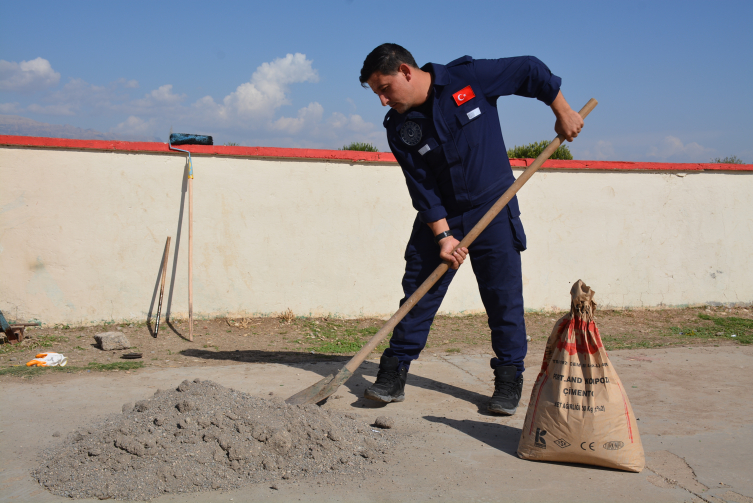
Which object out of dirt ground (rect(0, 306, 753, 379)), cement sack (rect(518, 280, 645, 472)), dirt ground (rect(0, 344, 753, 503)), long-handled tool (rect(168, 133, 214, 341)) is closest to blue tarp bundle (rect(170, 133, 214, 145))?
long-handled tool (rect(168, 133, 214, 341))

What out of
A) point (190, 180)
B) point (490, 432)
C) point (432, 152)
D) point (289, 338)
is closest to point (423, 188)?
point (432, 152)

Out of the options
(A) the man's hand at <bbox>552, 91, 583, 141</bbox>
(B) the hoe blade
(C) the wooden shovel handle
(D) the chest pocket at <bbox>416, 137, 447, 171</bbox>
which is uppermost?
(A) the man's hand at <bbox>552, 91, 583, 141</bbox>

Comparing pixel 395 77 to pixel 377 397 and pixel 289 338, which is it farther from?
pixel 289 338

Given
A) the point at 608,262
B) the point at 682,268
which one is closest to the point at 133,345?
the point at 608,262

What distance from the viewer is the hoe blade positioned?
2.75 m

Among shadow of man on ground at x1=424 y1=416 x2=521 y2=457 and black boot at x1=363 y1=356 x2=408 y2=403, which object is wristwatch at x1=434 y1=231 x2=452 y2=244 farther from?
shadow of man on ground at x1=424 y1=416 x2=521 y2=457

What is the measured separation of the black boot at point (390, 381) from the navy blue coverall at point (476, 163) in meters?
0.23

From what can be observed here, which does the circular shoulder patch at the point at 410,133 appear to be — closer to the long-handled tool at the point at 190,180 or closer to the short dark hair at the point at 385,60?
the short dark hair at the point at 385,60

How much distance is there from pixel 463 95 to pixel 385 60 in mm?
478

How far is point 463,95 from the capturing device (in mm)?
2969

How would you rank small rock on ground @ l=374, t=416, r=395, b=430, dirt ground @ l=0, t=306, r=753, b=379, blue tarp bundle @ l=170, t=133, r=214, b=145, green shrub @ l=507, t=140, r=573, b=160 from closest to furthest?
small rock on ground @ l=374, t=416, r=395, b=430
dirt ground @ l=0, t=306, r=753, b=379
blue tarp bundle @ l=170, t=133, r=214, b=145
green shrub @ l=507, t=140, r=573, b=160

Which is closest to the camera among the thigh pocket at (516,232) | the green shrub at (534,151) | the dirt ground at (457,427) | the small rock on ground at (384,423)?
the dirt ground at (457,427)

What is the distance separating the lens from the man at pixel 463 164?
2955mm

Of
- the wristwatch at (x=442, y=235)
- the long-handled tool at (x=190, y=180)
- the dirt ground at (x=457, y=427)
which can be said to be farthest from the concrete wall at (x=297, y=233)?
the wristwatch at (x=442, y=235)
